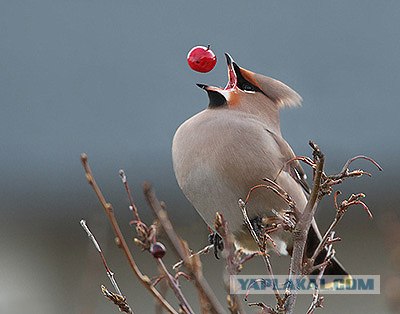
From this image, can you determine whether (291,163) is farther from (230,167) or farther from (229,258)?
(229,258)

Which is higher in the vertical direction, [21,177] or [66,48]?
[66,48]

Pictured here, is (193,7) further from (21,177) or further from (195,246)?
(195,246)

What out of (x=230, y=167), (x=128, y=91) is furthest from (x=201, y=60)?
(x=128, y=91)

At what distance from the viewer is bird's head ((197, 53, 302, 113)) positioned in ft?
10.8

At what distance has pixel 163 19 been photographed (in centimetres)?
1217

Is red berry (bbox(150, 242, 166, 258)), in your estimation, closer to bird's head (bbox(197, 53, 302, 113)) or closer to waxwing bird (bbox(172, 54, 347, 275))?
waxwing bird (bbox(172, 54, 347, 275))

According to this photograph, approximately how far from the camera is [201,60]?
280cm

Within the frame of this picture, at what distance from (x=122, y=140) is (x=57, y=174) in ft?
2.71

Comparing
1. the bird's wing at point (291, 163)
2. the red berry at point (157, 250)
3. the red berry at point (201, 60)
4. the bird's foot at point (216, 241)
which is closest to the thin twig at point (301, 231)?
the red berry at point (157, 250)

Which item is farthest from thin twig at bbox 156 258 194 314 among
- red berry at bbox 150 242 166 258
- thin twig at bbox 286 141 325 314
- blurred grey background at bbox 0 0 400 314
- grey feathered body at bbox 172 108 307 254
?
blurred grey background at bbox 0 0 400 314

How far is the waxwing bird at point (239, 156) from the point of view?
304 centimetres

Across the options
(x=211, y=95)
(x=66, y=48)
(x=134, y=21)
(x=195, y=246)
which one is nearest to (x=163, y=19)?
(x=134, y=21)

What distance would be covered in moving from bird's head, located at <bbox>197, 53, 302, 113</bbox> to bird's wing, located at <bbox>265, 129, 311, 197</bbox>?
0.10 metres

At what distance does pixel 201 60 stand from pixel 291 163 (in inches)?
25.0
